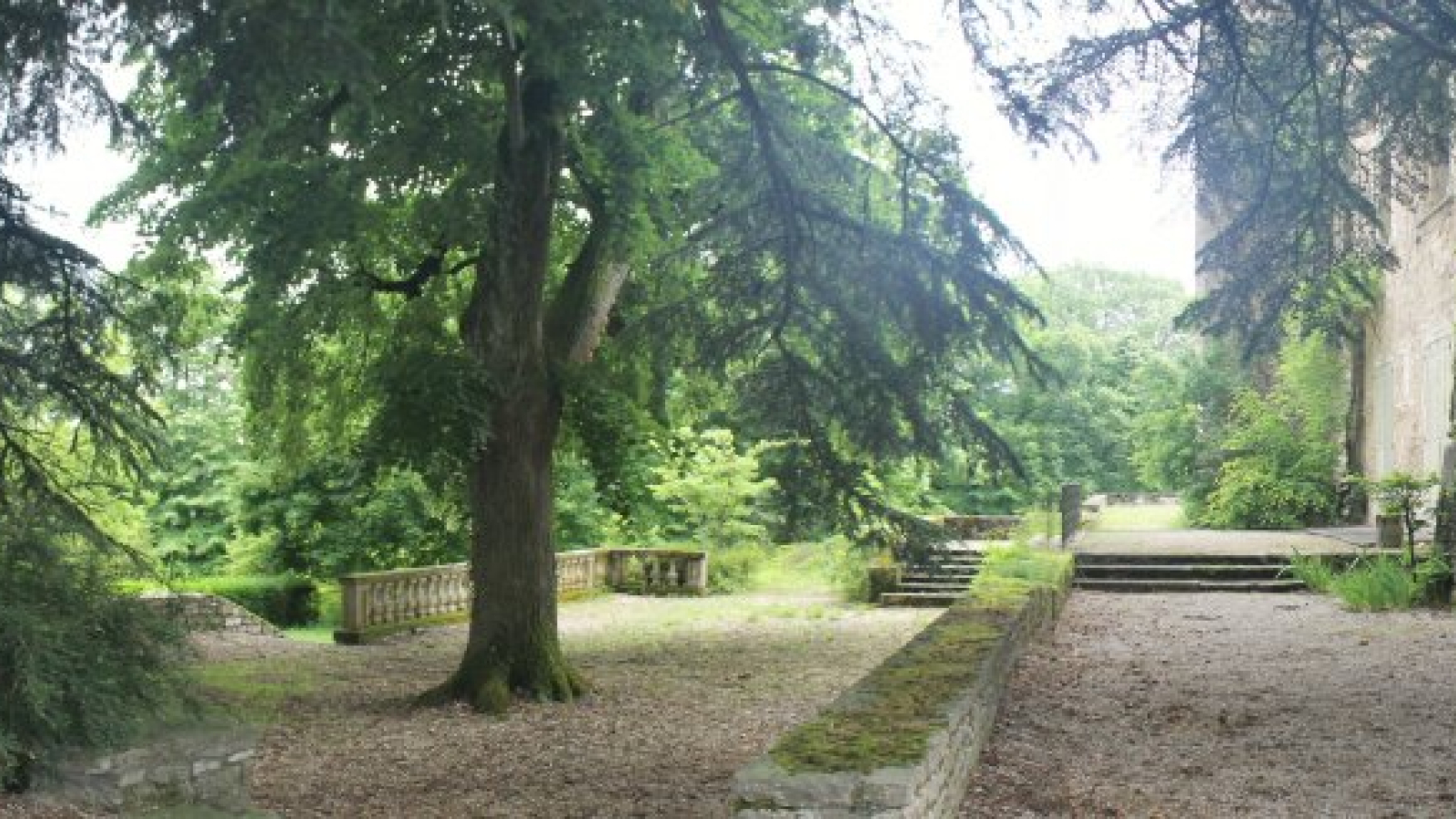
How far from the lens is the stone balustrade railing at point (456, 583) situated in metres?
17.3

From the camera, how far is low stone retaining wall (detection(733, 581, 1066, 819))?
4.85 meters

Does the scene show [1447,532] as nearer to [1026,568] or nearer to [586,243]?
[1026,568]

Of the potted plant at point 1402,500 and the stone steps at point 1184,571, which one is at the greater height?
the potted plant at point 1402,500

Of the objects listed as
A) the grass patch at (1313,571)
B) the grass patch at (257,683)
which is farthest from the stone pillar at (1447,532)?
the grass patch at (257,683)

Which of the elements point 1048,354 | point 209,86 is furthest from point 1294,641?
point 1048,354

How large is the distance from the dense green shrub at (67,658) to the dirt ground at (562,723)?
0.36 metres

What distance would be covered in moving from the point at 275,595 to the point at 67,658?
1682cm

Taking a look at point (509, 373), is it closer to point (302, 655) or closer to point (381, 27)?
point (381, 27)

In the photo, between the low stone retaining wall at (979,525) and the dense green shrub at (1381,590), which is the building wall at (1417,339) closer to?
the dense green shrub at (1381,590)

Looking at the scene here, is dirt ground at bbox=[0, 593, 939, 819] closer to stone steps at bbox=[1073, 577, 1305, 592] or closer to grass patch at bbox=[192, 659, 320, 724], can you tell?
grass patch at bbox=[192, 659, 320, 724]

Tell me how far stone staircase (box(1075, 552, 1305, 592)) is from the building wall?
3.45 meters

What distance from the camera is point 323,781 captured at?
28.4 feet

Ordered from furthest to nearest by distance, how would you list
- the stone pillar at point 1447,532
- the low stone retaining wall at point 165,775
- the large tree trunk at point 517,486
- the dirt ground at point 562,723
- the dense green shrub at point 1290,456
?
1. the dense green shrub at point 1290,456
2. the stone pillar at point 1447,532
3. the large tree trunk at point 517,486
4. the dirt ground at point 562,723
5. the low stone retaining wall at point 165,775

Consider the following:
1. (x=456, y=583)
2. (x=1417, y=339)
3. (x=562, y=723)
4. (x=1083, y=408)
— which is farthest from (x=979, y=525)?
(x=1083, y=408)
